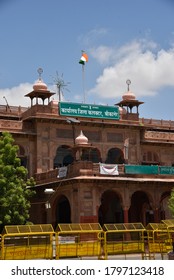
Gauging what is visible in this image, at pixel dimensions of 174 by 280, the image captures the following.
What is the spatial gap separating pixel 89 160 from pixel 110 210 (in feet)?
19.6

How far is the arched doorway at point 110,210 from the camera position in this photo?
45438 millimetres

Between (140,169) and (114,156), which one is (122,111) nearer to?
(114,156)

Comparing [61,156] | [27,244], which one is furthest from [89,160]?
[27,244]

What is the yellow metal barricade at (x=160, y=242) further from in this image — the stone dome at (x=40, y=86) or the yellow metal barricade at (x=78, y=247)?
the stone dome at (x=40, y=86)

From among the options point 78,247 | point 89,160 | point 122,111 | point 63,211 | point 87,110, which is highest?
point 122,111

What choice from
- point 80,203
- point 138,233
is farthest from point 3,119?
point 138,233

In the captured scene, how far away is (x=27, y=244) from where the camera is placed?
19969 mm

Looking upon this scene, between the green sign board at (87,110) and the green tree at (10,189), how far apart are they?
758cm

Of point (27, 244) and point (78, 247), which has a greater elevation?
point (27, 244)

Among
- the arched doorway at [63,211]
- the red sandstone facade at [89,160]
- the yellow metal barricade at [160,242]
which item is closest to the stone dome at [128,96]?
the red sandstone facade at [89,160]

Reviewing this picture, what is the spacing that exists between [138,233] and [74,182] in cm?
1455

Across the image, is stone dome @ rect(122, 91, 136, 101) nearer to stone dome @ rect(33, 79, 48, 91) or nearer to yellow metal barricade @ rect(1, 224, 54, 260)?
stone dome @ rect(33, 79, 48, 91)

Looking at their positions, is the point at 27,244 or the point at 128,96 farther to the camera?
the point at 128,96

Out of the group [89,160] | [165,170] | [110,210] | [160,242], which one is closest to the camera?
[160,242]
